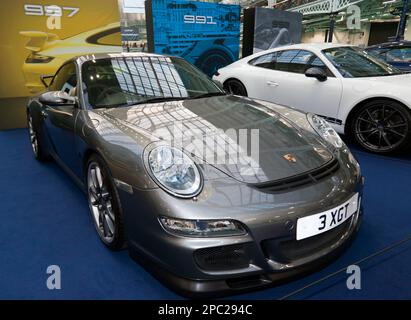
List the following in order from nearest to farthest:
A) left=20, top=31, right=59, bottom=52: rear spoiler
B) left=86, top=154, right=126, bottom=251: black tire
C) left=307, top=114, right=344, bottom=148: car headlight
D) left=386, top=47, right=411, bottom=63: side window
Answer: left=86, top=154, right=126, bottom=251: black tire → left=307, top=114, right=344, bottom=148: car headlight → left=20, top=31, right=59, bottom=52: rear spoiler → left=386, top=47, right=411, bottom=63: side window

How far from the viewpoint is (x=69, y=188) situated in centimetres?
267

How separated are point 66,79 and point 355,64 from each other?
303 cm

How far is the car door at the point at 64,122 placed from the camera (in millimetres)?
2117

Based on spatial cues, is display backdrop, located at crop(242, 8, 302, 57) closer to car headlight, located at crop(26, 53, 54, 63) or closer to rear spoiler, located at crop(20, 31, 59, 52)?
rear spoiler, located at crop(20, 31, 59, 52)

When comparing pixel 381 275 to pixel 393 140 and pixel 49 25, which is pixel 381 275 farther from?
pixel 49 25

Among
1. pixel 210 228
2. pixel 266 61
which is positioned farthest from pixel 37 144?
pixel 266 61

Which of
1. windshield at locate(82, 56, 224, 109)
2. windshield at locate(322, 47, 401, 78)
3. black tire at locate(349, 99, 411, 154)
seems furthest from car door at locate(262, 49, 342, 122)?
windshield at locate(82, 56, 224, 109)

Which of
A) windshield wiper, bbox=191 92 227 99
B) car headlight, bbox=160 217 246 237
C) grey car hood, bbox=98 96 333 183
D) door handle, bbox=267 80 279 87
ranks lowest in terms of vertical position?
car headlight, bbox=160 217 246 237

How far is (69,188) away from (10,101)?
292 centimetres

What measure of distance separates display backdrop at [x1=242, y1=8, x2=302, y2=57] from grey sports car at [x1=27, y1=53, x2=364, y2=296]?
5526 millimetres

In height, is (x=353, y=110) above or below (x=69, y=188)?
above

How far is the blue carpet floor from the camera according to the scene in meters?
1.53

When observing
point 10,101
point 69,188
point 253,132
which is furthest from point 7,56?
point 253,132
